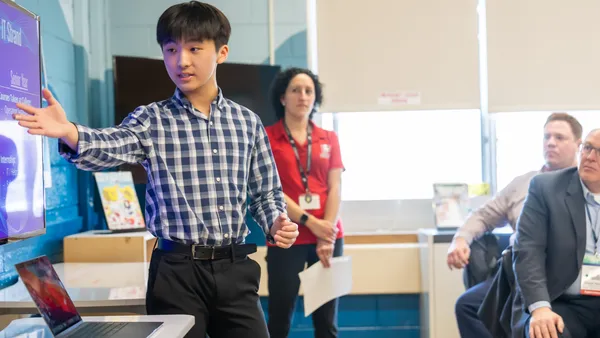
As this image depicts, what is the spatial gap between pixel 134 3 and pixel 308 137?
1.60 meters

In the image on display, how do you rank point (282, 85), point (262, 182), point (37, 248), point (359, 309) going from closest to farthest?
point (262, 182)
point (37, 248)
point (282, 85)
point (359, 309)

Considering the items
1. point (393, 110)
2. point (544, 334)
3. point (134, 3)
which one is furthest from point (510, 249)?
point (134, 3)

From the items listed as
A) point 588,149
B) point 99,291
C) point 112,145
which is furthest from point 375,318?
point 112,145

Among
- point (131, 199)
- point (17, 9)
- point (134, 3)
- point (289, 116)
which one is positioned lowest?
point (131, 199)

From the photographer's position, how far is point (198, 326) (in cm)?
156

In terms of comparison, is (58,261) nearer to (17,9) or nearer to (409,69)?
(17,9)

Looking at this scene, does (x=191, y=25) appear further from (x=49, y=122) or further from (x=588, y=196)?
(x=588, y=196)

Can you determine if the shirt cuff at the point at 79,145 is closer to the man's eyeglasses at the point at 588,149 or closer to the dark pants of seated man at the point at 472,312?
the man's eyeglasses at the point at 588,149

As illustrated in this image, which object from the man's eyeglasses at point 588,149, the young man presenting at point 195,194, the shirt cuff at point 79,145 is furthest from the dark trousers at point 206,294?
the man's eyeglasses at point 588,149

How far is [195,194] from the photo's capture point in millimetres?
1590

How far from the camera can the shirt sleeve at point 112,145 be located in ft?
4.59

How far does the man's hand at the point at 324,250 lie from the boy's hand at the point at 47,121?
5.27 ft

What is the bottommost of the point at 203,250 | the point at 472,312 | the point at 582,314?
the point at 472,312

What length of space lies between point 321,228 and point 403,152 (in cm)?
143
